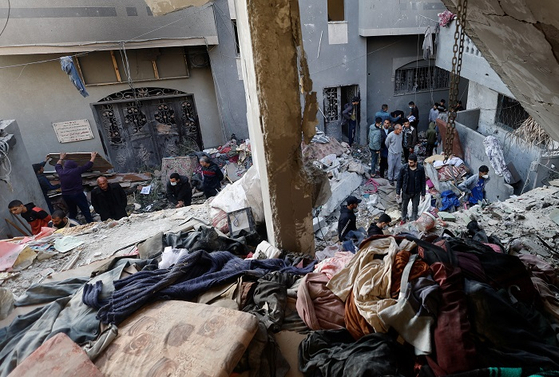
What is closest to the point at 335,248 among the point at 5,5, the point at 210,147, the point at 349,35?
the point at 210,147

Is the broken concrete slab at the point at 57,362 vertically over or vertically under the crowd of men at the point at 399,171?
over

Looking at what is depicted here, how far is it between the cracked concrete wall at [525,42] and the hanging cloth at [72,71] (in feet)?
30.1

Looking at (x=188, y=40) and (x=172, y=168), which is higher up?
(x=188, y=40)

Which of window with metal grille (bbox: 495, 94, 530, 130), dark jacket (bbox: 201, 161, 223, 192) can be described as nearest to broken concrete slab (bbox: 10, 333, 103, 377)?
dark jacket (bbox: 201, 161, 223, 192)

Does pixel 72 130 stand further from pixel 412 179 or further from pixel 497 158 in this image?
pixel 497 158

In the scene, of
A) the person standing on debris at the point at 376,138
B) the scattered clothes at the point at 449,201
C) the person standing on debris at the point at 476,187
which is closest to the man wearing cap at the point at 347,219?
the scattered clothes at the point at 449,201

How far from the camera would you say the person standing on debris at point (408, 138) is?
30.8ft

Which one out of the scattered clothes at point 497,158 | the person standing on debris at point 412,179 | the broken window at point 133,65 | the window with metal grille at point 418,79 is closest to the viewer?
the person standing on debris at point 412,179

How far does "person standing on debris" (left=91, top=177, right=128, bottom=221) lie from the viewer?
20.9 feet

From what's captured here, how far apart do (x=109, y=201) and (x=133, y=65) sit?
541cm

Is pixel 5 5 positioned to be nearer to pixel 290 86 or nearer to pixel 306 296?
pixel 290 86

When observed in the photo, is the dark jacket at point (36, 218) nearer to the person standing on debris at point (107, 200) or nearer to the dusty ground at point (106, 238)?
the person standing on debris at point (107, 200)

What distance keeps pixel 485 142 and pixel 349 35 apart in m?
5.57

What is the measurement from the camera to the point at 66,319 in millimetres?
2697
